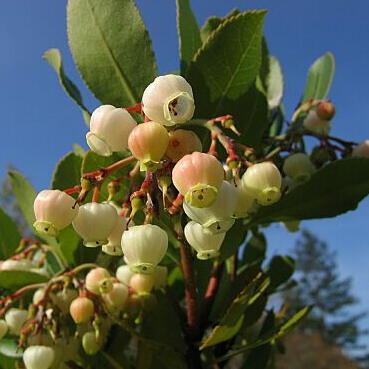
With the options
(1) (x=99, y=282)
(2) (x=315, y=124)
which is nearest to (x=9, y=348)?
(1) (x=99, y=282)

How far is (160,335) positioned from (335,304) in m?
21.3

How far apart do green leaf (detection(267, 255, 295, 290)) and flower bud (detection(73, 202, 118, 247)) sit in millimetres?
723

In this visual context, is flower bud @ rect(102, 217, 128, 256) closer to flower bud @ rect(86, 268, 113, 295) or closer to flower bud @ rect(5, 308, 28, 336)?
flower bud @ rect(86, 268, 113, 295)

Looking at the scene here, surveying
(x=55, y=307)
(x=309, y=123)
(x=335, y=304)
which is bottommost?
(x=335, y=304)

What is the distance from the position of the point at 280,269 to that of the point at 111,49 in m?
0.70

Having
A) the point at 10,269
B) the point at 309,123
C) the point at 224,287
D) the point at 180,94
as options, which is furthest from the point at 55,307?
the point at 309,123

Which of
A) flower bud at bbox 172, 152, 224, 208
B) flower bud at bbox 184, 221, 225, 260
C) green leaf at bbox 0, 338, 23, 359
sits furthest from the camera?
green leaf at bbox 0, 338, 23, 359

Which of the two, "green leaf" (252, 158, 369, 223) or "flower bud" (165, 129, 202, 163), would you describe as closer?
"flower bud" (165, 129, 202, 163)

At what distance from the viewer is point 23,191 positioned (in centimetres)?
122

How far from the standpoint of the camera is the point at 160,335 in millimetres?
993

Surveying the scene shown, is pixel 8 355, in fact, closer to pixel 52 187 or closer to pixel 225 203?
pixel 52 187

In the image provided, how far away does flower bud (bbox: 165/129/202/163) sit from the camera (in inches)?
25.7

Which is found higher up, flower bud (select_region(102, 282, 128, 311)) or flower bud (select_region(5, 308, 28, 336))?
flower bud (select_region(102, 282, 128, 311))

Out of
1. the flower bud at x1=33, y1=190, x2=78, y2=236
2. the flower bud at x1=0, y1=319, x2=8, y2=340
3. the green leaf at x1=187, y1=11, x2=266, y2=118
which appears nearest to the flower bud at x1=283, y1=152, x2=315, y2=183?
the green leaf at x1=187, y1=11, x2=266, y2=118
